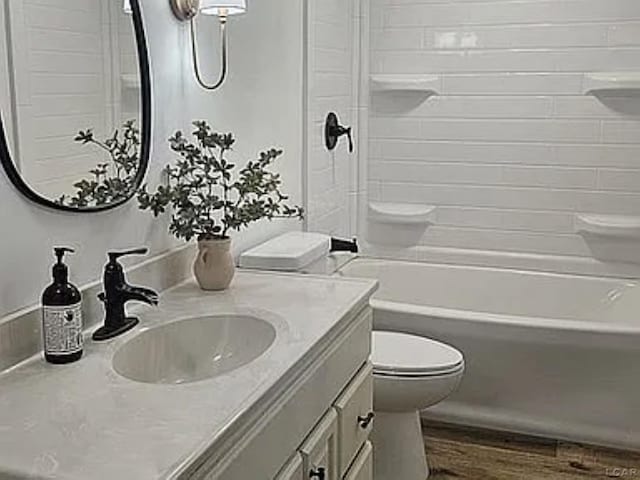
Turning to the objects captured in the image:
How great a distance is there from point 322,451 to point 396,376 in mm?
825

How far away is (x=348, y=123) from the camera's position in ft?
12.3

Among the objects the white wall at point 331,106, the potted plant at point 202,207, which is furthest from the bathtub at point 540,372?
the potted plant at point 202,207

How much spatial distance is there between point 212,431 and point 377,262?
8.65 ft

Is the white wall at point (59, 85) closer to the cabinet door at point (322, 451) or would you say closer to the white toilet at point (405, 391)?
the cabinet door at point (322, 451)

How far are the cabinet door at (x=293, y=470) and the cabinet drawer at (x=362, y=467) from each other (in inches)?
14.8

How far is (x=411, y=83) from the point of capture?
3.73 metres

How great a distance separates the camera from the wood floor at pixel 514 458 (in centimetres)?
284

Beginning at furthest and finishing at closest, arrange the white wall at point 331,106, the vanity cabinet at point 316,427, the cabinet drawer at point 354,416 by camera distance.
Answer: the white wall at point 331,106 < the cabinet drawer at point 354,416 < the vanity cabinet at point 316,427

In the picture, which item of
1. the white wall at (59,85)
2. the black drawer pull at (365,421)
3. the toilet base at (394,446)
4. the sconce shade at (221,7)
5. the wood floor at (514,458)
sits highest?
the sconce shade at (221,7)

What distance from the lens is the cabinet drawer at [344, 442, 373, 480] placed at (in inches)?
78.9

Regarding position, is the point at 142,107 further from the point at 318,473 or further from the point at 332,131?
the point at 332,131

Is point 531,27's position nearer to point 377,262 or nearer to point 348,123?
point 348,123

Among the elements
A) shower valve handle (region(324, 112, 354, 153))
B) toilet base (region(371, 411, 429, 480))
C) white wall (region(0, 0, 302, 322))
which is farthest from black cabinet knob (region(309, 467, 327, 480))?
shower valve handle (region(324, 112, 354, 153))

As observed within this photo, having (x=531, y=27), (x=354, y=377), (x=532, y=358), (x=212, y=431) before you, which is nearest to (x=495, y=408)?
(x=532, y=358)
